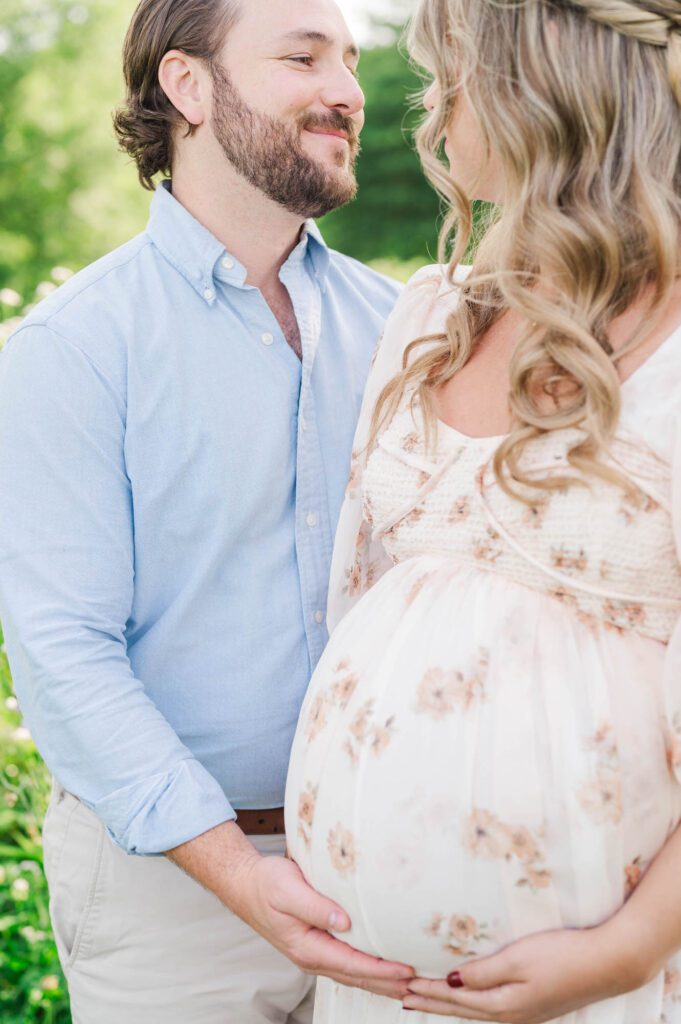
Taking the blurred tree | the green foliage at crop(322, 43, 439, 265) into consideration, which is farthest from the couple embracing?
the green foliage at crop(322, 43, 439, 265)

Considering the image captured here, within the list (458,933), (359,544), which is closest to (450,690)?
(458,933)

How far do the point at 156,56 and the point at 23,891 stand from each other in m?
2.45

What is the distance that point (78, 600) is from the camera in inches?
84.4

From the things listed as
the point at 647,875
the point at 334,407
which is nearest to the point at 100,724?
the point at 334,407

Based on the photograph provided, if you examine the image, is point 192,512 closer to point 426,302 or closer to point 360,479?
point 360,479

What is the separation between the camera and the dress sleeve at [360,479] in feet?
7.45

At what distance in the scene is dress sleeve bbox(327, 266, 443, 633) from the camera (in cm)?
227

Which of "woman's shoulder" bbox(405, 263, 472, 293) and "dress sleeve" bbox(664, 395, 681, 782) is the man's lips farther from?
"dress sleeve" bbox(664, 395, 681, 782)

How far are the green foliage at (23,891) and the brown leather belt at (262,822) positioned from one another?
1.24 meters

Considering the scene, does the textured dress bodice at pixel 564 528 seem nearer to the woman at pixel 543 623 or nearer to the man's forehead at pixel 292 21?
the woman at pixel 543 623

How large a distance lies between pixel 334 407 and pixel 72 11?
81.9 ft

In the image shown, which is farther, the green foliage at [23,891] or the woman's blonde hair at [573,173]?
the green foliage at [23,891]

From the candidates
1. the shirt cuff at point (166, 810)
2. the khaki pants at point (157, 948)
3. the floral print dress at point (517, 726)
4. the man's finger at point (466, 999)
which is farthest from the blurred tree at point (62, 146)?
the man's finger at point (466, 999)

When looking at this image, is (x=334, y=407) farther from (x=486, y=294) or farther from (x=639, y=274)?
(x=639, y=274)
